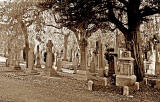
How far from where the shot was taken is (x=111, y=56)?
44.5 ft

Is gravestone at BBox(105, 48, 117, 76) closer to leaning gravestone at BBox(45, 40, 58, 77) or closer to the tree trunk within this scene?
the tree trunk

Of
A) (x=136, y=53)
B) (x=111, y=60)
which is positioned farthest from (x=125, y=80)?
(x=111, y=60)

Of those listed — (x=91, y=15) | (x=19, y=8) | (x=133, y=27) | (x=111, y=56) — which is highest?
(x=19, y=8)

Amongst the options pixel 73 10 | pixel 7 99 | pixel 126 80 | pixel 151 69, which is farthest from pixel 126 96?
pixel 151 69

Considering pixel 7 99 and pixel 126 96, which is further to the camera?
pixel 126 96

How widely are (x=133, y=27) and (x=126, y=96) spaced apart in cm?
529

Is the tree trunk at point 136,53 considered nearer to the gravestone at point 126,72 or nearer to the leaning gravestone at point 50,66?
the gravestone at point 126,72

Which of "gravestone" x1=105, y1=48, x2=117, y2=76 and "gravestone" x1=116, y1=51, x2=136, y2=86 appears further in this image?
"gravestone" x1=105, y1=48, x2=117, y2=76


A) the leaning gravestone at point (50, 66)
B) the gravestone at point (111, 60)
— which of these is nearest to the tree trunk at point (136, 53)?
the gravestone at point (111, 60)

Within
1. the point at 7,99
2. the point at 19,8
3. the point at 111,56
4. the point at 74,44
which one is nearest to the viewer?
the point at 7,99

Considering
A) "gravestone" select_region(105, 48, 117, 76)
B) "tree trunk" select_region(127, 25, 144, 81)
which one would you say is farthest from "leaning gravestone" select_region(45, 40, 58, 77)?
"tree trunk" select_region(127, 25, 144, 81)

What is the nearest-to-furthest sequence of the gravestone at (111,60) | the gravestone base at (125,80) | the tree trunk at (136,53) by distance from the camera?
the gravestone base at (125,80) → the tree trunk at (136,53) → the gravestone at (111,60)

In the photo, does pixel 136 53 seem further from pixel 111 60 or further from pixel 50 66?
pixel 50 66

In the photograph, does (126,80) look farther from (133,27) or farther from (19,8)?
(19,8)
